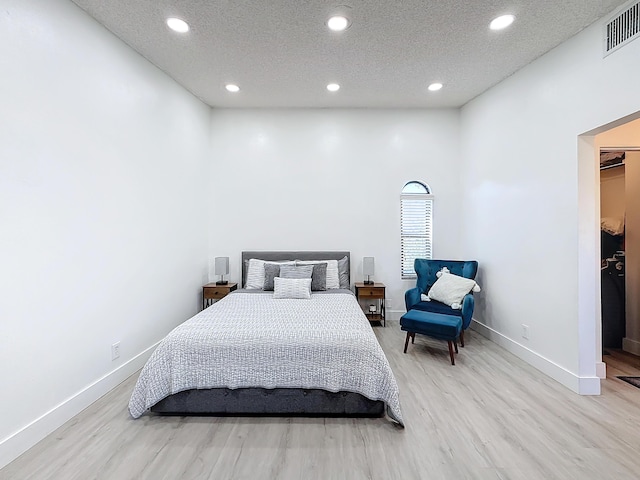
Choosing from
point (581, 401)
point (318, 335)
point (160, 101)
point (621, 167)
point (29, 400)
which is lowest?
point (581, 401)

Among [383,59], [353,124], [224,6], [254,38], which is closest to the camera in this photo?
[224,6]

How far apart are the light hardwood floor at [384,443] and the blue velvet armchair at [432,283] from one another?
108cm

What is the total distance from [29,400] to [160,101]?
301 centimetres

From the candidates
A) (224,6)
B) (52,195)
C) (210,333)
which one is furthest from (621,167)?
(52,195)

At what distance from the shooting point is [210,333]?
2.56 metres

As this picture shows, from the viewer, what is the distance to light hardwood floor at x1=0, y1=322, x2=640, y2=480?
1.88 meters

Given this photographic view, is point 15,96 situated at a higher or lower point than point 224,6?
lower

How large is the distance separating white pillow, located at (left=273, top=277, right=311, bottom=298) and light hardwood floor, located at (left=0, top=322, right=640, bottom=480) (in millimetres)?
1584

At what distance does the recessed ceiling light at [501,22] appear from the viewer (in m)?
2.71

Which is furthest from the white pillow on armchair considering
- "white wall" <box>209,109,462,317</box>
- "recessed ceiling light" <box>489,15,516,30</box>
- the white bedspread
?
"recessed ceiling light" <box>489,15,516,30</box>

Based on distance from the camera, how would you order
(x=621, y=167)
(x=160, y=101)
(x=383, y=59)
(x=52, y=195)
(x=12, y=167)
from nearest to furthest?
(x=12, y=167), (x=52, y=195), (x=383, y=59), (x=160, y=101), (x=621, y=167)

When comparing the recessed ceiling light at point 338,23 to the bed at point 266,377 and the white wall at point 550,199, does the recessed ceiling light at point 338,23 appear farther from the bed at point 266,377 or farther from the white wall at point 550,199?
the bed at point 266,377

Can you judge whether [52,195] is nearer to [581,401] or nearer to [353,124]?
[353,124]

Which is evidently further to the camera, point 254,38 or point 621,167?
point 621,167
